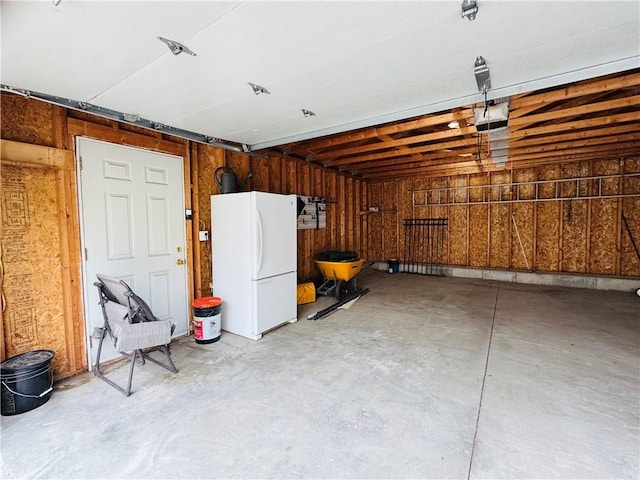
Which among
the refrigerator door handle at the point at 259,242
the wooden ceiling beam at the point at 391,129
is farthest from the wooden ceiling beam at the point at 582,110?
the refrigerator door handle at the point at 259,242

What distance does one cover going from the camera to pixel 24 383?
2.29 meters

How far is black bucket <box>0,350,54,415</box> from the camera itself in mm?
2262

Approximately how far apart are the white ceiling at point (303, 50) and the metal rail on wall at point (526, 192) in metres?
5.50

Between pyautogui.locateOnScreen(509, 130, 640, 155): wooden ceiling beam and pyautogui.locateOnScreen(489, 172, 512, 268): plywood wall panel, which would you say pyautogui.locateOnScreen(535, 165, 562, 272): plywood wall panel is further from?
pyautogui.locateOnScreen(509, 130, 640, 155): wooden ceiling beam

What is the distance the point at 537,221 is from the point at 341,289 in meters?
4.98

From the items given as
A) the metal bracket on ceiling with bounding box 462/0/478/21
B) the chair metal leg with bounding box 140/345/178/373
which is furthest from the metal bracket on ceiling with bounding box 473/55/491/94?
the chair metal leg with bounding box 140/345/178/373

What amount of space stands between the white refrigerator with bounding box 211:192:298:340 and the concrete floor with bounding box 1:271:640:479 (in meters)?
0.33

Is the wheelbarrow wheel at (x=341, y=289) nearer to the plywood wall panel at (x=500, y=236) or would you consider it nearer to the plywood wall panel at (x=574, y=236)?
the plywood wall panel at (x=500, y=236)

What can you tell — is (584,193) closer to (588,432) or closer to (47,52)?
(588,432)

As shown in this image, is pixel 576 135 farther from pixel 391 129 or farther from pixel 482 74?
pixel 482 74

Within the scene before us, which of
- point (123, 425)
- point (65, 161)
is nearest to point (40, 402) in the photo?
point (123, 425)

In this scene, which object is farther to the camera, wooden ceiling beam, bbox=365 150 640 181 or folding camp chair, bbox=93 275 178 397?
wooden ceiling beam, bbox=365 150 640 181

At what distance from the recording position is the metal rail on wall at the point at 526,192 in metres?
6.25

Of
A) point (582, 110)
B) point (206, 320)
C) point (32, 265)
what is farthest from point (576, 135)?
point (32, 265)
